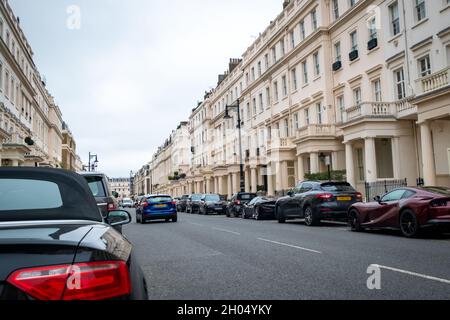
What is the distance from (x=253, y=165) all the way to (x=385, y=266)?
35185 millimetres

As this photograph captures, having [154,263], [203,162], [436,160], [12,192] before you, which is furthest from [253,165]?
[12,192]

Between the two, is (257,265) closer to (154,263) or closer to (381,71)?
(154,263)

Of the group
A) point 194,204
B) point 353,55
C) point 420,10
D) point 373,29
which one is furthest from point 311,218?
point 194,204

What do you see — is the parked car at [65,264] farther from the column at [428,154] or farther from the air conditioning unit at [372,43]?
the air conditioning unit at [372,43]

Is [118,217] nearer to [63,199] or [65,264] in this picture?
[63,199]

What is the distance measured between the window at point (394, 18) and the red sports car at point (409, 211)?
46.1ft

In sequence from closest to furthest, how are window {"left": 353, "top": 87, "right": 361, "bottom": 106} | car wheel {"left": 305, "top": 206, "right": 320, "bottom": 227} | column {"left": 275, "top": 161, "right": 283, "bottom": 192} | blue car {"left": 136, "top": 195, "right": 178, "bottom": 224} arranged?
car wheel {"left": 305, "top": 206, "right": 320, "bottom": 227} → blue car {"left": 136, "top": 195, "right": 178, "bottom": 224} → window {"left": 353, "top": 87, "right": 361, "bottom": 106} → column {"left": 275, "top": 161, "right": 283, "bottom": 192}

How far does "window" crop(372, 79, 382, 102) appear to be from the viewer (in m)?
25.6

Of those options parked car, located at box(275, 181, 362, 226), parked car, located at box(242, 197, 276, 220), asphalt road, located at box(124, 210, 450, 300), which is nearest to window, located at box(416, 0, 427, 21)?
parked car, located at box(275, 181, 362, 226)

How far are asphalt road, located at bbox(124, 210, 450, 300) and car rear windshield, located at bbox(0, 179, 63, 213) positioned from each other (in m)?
2.40

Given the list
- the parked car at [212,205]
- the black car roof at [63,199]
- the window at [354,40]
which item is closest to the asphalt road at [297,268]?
the black car roof at [63,199]

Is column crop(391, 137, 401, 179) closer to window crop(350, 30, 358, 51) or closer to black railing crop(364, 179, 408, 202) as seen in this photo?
black railing crop(364, 179, 408, 202)

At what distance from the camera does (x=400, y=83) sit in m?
23.6

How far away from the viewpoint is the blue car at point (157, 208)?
22.3 m
